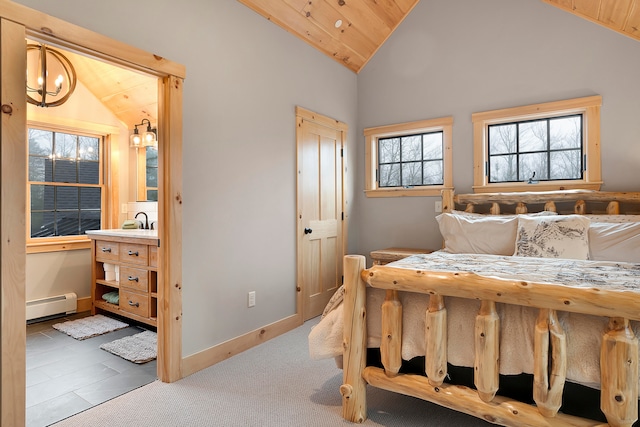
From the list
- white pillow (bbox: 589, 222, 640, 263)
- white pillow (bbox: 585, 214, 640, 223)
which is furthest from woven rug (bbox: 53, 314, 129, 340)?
white pillow (bbox: 585, 214, 640, 223)

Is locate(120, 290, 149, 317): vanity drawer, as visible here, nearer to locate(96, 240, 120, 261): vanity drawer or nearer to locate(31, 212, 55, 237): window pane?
locate(96, 240, 120, 261): vanity drawer

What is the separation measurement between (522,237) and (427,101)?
1836 mm

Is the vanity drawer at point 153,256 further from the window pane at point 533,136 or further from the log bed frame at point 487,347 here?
the window pane at point 533,136

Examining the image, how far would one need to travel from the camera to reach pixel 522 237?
2834 millimetres

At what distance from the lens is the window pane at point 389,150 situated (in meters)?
4.31

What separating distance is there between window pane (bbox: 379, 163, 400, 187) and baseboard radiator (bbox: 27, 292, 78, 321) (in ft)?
11.6

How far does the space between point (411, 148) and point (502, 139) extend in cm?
93

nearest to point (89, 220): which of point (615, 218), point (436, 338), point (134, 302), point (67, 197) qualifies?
point (67, 197)

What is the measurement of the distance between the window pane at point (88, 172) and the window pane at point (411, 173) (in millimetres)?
3546

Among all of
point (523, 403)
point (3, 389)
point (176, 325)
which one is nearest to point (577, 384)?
point (523, 403)

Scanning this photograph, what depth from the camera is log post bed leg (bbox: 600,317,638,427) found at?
4.50 feet

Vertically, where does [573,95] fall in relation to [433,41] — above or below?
below

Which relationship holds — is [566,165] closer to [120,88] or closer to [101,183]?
[120,88]

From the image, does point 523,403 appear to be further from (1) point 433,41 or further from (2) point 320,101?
(1) point 433,41
